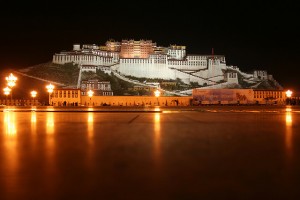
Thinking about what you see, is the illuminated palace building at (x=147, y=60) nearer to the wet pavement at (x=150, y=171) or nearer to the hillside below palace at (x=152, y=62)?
the hillside below palace at (x=152, y=62)

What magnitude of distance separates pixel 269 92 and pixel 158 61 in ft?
158

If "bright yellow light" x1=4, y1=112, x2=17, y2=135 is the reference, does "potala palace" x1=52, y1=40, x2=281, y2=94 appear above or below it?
above

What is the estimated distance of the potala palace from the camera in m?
87.7

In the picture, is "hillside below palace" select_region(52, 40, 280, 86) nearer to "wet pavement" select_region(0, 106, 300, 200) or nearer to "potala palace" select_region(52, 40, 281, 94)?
"potala palace" select_region(52, 40, 281, 94)

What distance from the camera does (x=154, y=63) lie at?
293 feet

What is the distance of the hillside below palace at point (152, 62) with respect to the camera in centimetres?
8781

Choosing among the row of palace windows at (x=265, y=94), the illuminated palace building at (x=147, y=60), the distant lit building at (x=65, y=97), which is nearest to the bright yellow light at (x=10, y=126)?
the distant lit building at (x=65, y=97)

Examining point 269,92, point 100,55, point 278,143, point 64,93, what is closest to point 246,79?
point 100,55

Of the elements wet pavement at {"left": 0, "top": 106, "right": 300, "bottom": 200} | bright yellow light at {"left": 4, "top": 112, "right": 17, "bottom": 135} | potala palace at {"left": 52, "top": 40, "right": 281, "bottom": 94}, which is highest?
potala palace at {"left": 52, "top": 40, "right": 281, "bottom": 94}

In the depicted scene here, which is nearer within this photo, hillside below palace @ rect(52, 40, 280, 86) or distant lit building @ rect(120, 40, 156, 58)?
hillside below palace @ rect(52, 40, 280, 86)

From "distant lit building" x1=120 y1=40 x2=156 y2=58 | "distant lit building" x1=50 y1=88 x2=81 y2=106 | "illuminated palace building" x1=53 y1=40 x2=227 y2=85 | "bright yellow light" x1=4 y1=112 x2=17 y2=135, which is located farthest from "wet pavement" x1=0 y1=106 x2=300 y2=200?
"distant lit building" x1=120 y1=40 x2=156 y2=58

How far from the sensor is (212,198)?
2637 millimetres

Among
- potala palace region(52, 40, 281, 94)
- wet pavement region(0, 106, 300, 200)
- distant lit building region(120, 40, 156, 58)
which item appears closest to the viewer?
wet pavement region(0, 106, 300, 200)

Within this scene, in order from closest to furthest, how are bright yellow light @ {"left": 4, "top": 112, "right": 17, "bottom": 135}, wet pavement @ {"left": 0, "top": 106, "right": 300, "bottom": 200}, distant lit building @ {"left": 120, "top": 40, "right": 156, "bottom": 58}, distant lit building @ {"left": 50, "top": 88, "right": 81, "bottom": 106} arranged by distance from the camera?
wet pavement @ {"left": 0, "top": 106, "right": 300, "bottom": 200}, bright yellow light @ {"left": 4, "top": 112, "right": 17, "bottom": 135}, distant lit building @ {"left": 50, "top": 88, "right": 81, "bottom": 106}, distant lit building @ {"left": 120, "top": 40, "right": 156, "bottom": 58}
